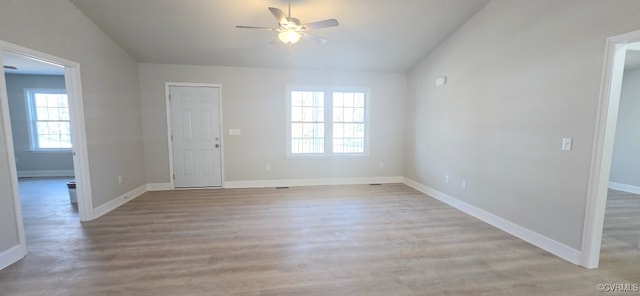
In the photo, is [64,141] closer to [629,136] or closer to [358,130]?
[358,130]

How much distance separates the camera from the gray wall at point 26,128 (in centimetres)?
620

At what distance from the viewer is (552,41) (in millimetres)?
2623

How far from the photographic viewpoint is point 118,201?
410 cm

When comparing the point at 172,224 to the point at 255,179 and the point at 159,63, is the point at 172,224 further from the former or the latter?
the point at 159,63

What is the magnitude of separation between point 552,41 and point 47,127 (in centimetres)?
1016

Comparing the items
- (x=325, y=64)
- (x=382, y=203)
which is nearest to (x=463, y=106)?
(x=382, y=203)

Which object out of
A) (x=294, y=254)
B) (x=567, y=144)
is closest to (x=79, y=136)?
(x=294, y=254)

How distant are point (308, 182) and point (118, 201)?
3359 millimetres

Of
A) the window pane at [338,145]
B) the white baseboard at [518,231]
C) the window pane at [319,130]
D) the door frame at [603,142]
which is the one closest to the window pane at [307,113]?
the window pane at [319,130]

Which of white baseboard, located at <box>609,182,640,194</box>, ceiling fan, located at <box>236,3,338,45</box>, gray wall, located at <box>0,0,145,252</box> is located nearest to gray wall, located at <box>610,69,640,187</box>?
white baseboard, located at <box>609,182,640,194</box>

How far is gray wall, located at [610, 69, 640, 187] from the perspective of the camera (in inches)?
188

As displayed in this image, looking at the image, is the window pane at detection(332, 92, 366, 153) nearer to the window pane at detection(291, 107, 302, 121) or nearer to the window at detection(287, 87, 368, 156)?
the window at detection(287, 87, 368, 156)

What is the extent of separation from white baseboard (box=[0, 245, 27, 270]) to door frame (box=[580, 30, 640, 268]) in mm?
5384

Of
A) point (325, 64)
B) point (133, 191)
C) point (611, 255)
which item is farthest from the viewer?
point (325, 64)
